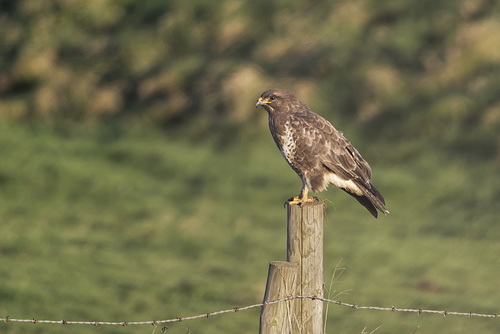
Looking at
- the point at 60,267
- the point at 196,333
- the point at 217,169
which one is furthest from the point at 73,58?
the point at 196,333

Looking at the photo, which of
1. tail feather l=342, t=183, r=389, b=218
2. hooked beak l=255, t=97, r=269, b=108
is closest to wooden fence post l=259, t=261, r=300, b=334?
tail feather l=342, t=183, r=389, b=218

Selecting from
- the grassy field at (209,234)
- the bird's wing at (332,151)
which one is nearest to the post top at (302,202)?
the bird's wing at (332,151)

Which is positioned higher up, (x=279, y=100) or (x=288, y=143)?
(x=279, y=100)

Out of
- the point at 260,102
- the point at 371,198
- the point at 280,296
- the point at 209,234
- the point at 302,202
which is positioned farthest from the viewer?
the point at 209,234

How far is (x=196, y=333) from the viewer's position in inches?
453

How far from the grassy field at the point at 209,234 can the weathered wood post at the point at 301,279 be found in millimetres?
5267

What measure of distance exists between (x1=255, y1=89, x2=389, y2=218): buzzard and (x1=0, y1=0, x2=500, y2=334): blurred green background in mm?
3350

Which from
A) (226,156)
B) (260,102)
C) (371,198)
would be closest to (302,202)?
(371,198)

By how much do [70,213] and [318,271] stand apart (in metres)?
11.6

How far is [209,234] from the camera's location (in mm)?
15680

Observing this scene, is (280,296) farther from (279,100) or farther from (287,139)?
(279,100)

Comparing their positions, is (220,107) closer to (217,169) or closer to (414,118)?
(217,169)

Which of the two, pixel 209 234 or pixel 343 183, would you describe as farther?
pixel 209 234

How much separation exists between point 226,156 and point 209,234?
158 inches
